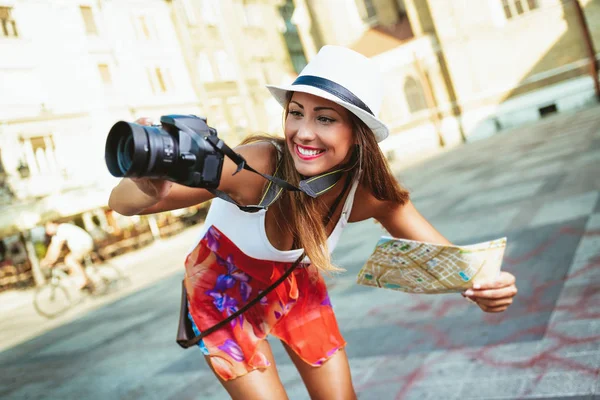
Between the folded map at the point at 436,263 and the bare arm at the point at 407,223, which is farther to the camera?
the bare arm at the point at 407,223

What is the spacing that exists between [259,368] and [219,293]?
0.34 m

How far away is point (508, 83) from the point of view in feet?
82.6

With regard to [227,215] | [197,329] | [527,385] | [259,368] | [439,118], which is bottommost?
[527,385]

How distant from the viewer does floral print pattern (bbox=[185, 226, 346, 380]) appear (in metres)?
2.14

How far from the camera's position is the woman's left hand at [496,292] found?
228cm

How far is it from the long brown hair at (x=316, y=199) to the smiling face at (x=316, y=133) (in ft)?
0.19

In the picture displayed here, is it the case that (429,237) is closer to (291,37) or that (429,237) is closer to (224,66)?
(224,66)

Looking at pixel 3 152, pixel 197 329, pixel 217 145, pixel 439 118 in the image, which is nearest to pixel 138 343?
pixel 197 329

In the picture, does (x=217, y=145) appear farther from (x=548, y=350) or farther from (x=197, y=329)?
(x=548, y=350)

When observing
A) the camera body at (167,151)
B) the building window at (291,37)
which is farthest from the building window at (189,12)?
the camera body at (167,151)

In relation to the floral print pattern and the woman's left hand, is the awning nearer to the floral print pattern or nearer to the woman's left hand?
the floral print pattern

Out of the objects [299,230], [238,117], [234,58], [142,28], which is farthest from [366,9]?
[299,230]

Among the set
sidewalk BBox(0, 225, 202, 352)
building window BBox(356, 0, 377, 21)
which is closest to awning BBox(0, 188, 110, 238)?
sidewalk BBox(0, 225, 202, 352)

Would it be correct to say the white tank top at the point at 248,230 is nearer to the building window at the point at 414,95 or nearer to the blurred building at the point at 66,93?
the blurred building at the point at 66,93
